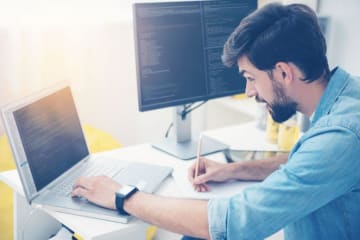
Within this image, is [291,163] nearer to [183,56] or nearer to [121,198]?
[121,198]

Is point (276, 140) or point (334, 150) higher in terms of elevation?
point (334, 150)

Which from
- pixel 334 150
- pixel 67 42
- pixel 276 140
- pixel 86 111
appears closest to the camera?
pixel 334 150

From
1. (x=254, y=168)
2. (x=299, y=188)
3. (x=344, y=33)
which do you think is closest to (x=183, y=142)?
(x=254, y=168)

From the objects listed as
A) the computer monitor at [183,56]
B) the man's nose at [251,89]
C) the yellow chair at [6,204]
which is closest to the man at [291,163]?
the man's nose at [251,89]

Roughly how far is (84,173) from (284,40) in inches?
27.2

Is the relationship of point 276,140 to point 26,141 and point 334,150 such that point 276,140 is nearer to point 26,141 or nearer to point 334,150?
point 334,150

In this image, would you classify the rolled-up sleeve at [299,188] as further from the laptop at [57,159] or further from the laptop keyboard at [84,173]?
the laptop keyboard at [84,173]

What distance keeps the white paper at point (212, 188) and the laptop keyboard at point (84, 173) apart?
0.19 meters

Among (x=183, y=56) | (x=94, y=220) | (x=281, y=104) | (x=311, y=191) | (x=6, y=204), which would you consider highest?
(x=183, y=56)

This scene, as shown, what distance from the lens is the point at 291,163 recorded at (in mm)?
847

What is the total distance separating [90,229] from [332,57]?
4.49 feet

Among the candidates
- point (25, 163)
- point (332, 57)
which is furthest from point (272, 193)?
point (332, 57)

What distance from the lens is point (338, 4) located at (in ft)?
5.99

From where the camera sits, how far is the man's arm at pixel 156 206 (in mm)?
930
